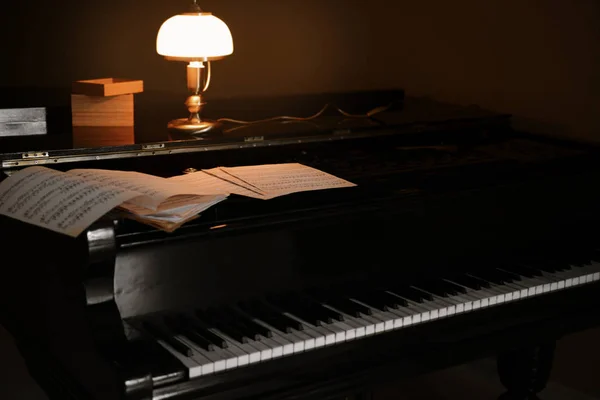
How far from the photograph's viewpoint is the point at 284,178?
2.14 metres

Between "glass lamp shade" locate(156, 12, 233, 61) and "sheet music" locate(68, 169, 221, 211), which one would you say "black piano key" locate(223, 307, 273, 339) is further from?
"glass lamp shade" locate(156, 12, 233, 61)

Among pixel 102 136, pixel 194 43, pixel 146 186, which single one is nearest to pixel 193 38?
pixel 194 43

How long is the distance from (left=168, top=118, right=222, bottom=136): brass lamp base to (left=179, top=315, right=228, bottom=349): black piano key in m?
0.74

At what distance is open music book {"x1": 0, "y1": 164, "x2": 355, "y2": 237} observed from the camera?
67.9 inches

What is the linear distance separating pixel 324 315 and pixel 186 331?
13.2 inches

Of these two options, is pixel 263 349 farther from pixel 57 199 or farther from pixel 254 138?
pixel 254 138

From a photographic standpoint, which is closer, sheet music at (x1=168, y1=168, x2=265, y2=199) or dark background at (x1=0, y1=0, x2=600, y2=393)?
sheet music at (x1=168, y1=168, x2=265, y2=199)

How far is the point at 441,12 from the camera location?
3648mm

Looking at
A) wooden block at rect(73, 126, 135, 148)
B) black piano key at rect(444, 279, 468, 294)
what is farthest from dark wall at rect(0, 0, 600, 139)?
black piano key at rect(444, 279, 468, 294)

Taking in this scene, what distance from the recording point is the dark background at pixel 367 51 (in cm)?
308

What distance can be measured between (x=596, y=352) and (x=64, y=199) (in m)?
2.29

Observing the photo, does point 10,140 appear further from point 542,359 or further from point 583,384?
point 583,384

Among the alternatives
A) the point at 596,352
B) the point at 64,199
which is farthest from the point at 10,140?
the point at 596,352

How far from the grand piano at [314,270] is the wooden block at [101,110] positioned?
0.28 feet
